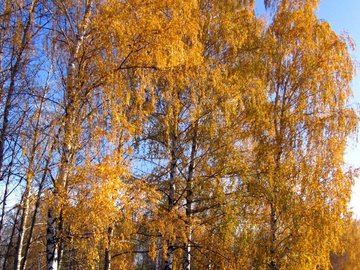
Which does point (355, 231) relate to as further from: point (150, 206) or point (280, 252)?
point (150, 206)

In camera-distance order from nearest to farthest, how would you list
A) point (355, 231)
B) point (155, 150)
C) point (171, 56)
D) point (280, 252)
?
point (171, 56), point (280, 252), point (155, 150), point (355, 231)

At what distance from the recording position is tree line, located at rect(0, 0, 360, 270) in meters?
6.57

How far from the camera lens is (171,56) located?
22.7 ft

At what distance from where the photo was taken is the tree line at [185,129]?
6.57 metres

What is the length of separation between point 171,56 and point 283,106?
4779 mm

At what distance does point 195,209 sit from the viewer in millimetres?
9289

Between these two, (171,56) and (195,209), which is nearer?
(171,56)

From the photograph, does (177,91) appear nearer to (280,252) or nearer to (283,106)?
(283,106)

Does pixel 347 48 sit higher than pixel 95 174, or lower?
higher

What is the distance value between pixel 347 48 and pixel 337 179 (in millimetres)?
3644

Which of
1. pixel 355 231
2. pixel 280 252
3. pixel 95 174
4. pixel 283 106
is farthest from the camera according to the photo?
pixel 355 231

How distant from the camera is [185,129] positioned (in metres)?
9.48

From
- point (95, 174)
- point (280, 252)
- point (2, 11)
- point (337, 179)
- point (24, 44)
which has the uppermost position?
point (2, 11)

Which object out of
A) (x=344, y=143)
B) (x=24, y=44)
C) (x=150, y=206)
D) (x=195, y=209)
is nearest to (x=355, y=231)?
(x=344, y=143)
